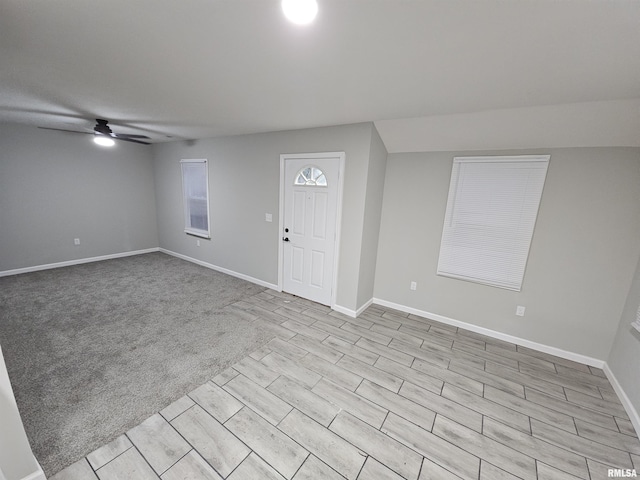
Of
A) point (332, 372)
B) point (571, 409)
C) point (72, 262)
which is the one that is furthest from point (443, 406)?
point (72, 262)

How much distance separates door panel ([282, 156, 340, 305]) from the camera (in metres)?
3.40

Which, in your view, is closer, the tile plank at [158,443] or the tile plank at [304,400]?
the tile plank at [158,443]

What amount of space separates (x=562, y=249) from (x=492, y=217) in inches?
28.1

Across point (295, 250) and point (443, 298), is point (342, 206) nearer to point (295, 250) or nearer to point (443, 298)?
→ point (295, 250)

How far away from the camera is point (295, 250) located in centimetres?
387

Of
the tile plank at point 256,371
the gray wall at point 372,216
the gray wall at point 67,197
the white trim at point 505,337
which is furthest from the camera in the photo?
the gray wall at point 67,197

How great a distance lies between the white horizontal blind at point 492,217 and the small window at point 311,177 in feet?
5.37

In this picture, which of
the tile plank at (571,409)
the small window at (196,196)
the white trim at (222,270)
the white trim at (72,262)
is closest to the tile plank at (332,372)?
the tile plank at (571,409)

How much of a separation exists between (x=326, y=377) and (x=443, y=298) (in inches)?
77.6

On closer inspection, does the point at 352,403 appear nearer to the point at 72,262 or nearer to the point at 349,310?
the point at 349,310

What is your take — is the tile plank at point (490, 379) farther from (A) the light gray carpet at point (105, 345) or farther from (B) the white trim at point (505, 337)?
(A) the light gray carpet at point (105, 345)

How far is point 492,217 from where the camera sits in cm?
294

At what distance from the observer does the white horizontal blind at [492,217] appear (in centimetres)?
274

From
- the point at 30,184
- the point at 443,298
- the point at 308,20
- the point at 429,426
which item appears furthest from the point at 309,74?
the point at 30,184
